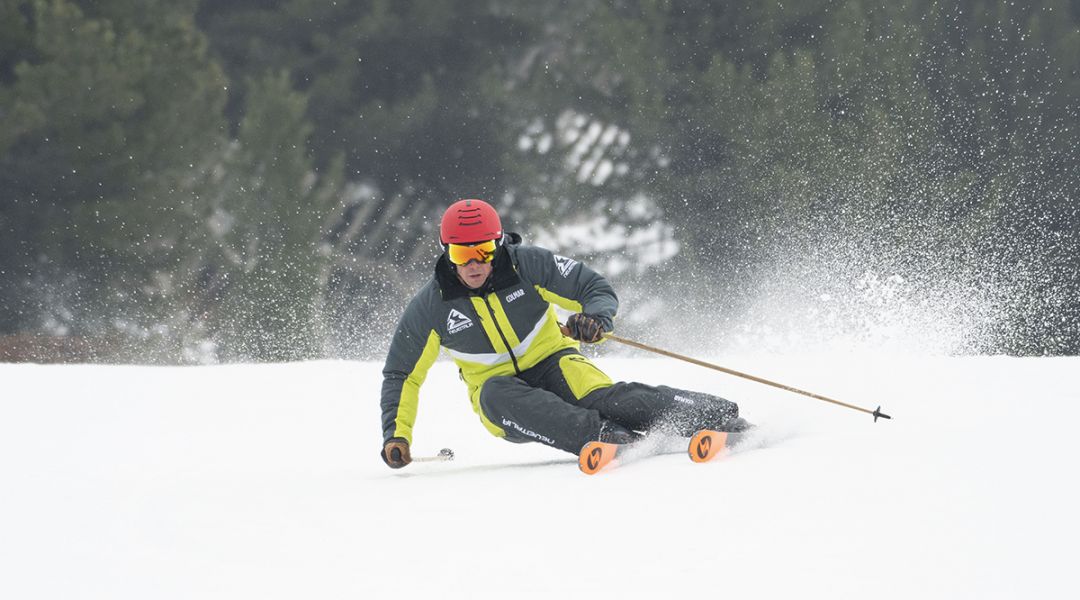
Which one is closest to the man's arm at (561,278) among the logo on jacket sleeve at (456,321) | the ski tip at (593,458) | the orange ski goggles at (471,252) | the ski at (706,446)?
the orange ski goggles at (471,252)

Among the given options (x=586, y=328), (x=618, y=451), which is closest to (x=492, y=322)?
(x=586, y=328)

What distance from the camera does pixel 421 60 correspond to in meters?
22.7

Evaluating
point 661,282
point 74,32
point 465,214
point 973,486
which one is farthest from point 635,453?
point 661,282

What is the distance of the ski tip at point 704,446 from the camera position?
431cm

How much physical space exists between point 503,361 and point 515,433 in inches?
13.1

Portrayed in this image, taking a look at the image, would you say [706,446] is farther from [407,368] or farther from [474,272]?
[407,368]

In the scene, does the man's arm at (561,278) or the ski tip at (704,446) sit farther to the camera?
the man's arm at (561,278)

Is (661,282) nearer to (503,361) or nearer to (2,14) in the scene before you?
(2,14)

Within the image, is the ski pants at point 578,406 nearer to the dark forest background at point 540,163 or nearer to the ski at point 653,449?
the ski at point 653,449

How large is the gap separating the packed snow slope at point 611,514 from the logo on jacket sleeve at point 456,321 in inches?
22.0

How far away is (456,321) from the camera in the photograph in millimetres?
5215

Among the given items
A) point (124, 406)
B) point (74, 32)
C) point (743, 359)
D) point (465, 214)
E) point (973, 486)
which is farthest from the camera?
point (74, 32)

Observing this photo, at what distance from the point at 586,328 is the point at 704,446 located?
0.66 metres

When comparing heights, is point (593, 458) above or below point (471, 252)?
below
